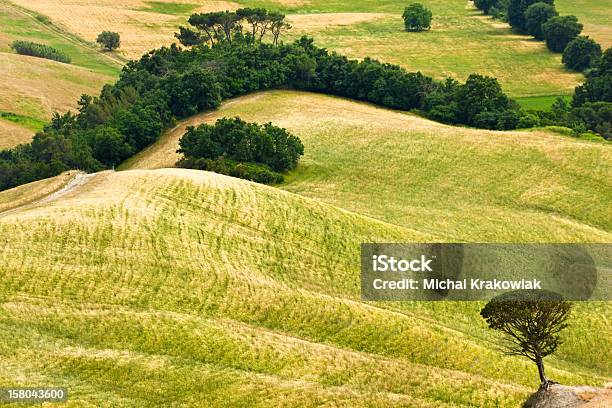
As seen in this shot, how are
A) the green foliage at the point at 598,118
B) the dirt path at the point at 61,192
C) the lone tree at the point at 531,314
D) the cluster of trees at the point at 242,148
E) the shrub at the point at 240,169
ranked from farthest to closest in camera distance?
the green foliage at the point at 598,118
the cluster of trees at the point at 242,148
the shrub at the point at 240,169
the dirt path at the point at 61,192
the lone tree at the point at 531,314

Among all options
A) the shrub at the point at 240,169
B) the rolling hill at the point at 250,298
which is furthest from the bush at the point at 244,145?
the rolling hill at the point at 250,298

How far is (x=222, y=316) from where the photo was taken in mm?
63938

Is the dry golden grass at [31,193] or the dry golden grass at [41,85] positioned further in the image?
the dry golden grass at [41,85]

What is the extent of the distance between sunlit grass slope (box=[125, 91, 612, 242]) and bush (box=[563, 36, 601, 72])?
220 feet

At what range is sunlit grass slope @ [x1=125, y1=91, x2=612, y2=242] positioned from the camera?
3824 inches

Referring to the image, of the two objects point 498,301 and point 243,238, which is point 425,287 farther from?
point 498,301

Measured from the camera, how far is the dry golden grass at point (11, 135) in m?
151

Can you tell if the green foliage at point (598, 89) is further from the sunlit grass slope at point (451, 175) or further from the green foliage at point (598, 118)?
the sunlit grass slope at point (451, 175)

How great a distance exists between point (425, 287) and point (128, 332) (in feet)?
93.2

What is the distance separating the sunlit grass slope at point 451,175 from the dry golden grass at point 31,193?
26827 millimetres

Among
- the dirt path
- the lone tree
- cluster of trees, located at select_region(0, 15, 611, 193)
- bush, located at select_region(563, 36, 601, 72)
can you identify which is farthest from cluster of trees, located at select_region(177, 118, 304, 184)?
bush, located at select_region(563, 36, 601, 72)

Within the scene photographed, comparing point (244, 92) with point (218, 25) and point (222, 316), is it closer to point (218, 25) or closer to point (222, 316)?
point (218, 25)

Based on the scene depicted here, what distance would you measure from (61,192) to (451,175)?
51605 millimetres

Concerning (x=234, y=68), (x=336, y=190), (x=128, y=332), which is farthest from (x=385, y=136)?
(x=128, y=332)
